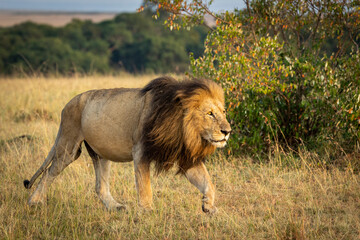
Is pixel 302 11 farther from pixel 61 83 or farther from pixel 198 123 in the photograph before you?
pixel 61 83

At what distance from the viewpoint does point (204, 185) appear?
434 cm

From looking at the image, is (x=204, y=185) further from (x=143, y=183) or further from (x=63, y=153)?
(x=63, y=153)

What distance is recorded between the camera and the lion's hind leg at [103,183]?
4848 mm

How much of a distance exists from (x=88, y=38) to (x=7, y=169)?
29.8 metres

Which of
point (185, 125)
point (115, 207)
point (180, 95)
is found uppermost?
point (180, 95)

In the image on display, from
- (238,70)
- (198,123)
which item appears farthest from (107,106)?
(238,70)

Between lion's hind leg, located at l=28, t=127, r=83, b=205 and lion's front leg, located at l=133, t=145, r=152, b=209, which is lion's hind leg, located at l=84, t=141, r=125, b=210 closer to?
lion's hind leg, located at l=28, t=127, r=83, b=205

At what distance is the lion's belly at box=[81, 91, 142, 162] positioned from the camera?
180 inches

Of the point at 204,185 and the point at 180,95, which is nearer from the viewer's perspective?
the point at 180,95

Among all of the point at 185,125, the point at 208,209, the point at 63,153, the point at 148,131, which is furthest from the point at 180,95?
the point at 63,153

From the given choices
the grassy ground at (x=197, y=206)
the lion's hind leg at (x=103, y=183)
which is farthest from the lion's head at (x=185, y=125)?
the lion's hind leg at (x=103, y=183)

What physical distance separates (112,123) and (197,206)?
1195 mm

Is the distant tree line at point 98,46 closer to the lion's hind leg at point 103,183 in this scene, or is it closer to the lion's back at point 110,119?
the lion's hind leg at point 103,183

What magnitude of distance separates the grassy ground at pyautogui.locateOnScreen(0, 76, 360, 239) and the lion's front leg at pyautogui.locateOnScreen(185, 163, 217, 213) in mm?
102
